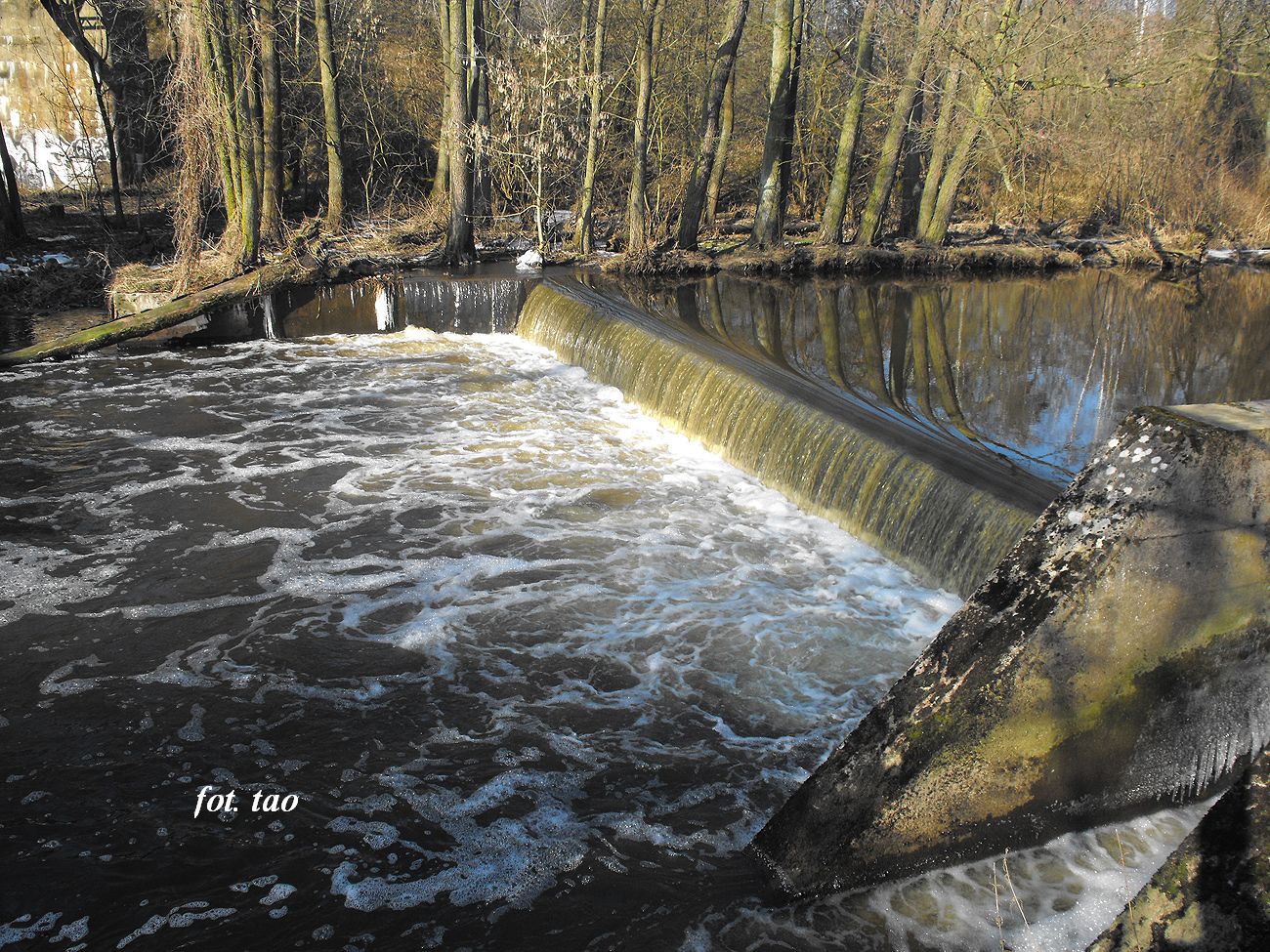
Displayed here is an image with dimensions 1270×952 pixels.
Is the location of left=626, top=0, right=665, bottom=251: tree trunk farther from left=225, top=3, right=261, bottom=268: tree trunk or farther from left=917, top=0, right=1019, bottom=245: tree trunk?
left=225, top=3, right=261, bottom=268: tree trunk

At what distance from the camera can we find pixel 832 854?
343 cm

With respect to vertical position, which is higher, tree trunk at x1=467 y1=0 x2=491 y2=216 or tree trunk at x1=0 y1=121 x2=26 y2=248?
tree trunk at x1=467 y1=0 x2=491 y2=216

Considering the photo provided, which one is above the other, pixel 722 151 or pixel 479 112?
pixel 479 112

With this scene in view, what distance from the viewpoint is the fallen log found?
10914mm

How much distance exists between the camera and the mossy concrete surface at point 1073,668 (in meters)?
3.20

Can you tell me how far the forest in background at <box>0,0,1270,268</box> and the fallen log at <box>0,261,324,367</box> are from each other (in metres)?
0.70

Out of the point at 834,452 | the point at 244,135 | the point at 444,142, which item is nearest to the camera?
the point at 834,452

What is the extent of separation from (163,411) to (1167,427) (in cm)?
922

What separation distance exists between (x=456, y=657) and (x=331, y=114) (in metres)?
12.1

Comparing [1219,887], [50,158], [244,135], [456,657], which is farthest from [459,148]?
[1219,887]

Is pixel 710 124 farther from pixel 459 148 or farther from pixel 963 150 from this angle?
pixel 963 150

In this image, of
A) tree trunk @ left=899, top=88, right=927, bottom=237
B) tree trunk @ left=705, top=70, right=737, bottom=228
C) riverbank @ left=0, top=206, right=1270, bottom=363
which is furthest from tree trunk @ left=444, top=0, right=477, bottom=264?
tree trunk @ left=899, top=88, right=927, bottom=237

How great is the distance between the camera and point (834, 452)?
7324 millimetres

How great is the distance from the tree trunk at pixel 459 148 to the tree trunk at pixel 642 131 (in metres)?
2.66
